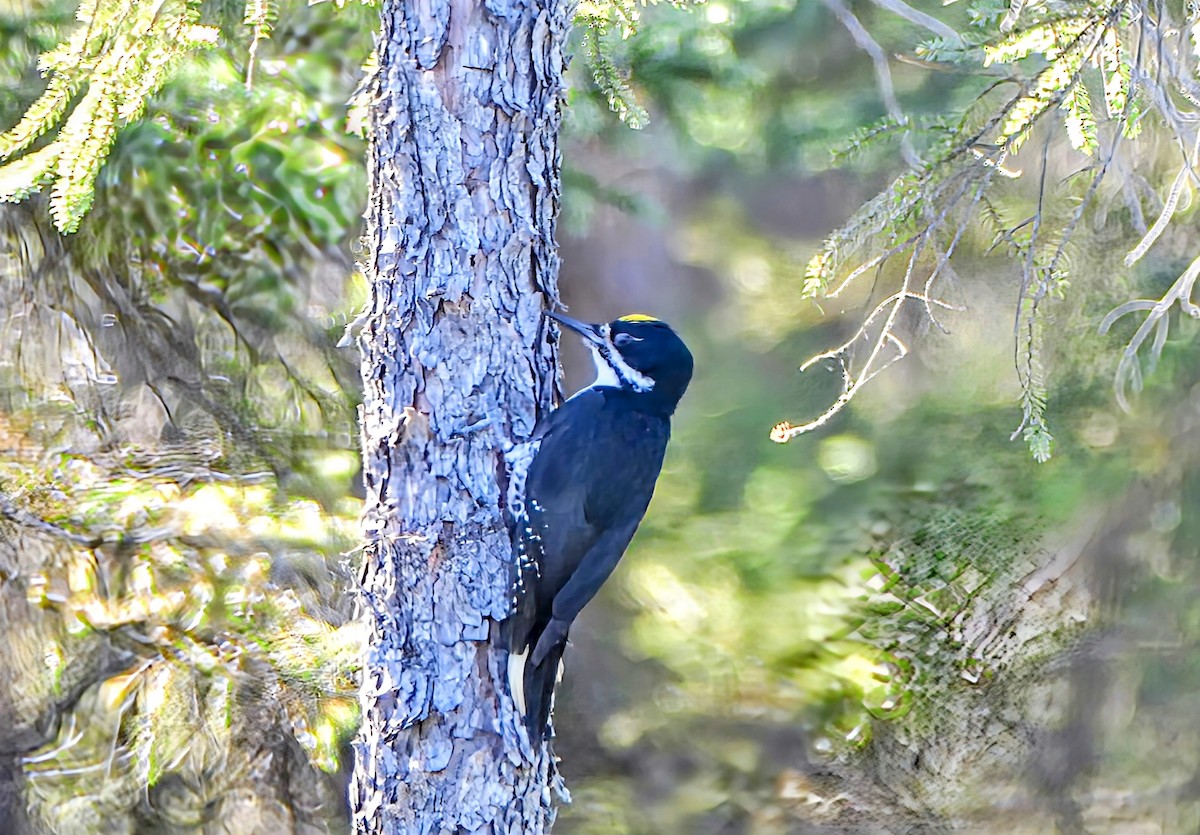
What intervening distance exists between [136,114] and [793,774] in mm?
5096

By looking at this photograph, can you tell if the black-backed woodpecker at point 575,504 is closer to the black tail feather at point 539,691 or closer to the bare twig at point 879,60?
the black tail feather at point 539,691

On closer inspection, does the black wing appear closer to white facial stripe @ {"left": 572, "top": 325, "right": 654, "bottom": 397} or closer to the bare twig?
white facial stripe @ {"left": 572, "top": 325, "right": 654, "bottom": 397}

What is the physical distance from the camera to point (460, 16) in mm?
2225

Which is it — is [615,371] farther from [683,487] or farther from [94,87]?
[683,487]

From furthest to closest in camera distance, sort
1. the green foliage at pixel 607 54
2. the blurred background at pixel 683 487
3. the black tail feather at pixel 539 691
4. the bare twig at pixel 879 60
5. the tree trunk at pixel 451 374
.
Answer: the bare twig at pixel 879 60
the blurred background at pixel 683 487
the green foliage at pixel 607 54
the black tail feather at pixel 539 691
the tree trunk at pixel 451 374

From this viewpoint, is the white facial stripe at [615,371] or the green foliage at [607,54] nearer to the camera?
the white facial stripe at [615,371]

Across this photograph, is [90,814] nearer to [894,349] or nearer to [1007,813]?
[894,349]

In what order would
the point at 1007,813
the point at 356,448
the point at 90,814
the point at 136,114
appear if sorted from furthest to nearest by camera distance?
1. the point at 1007,813
2. the point at 90,814
3. the point at 356,448
4. the point at 136,114

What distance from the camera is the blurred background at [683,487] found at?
3939 millimetres

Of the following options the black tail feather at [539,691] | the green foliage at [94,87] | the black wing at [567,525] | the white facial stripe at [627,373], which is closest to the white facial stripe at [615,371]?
the white facial stripe at [627,373]

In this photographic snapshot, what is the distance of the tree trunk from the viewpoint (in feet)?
7.38

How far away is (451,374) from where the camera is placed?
7.57ft

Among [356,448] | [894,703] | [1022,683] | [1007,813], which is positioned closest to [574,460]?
[356,448]

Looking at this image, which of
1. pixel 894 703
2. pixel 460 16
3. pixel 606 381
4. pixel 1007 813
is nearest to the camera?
pixel 460 16
